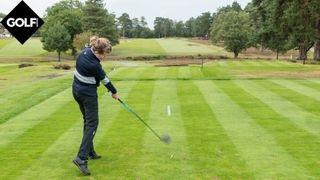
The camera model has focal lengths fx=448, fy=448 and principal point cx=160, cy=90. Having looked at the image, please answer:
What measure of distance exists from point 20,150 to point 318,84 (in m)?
19.9

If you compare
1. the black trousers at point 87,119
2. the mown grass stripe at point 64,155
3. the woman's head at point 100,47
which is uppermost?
the woman's head at point 100,47

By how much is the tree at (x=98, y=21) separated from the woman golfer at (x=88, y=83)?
99046 mm

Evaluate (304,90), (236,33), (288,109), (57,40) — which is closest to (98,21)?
(57,40)

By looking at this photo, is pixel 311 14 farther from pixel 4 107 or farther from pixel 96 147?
pixel 96 147

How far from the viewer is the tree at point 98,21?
109 metres

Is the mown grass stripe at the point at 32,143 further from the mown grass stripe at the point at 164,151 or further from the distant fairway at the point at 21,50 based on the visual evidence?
the distant fairway at the point at 21,50

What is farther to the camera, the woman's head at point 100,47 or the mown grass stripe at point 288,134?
the mown grass stripe at point 288,134

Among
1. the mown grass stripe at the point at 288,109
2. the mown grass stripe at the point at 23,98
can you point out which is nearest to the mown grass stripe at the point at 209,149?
the mown grass stripe at the point at 288,109

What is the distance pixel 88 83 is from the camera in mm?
9180

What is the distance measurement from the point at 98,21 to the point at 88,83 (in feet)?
340

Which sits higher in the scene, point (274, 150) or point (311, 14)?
point (311, 14)

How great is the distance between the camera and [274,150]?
34.6 feet

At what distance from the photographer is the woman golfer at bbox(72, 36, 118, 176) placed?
9016 mm

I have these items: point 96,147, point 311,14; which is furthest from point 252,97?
point 311,14
